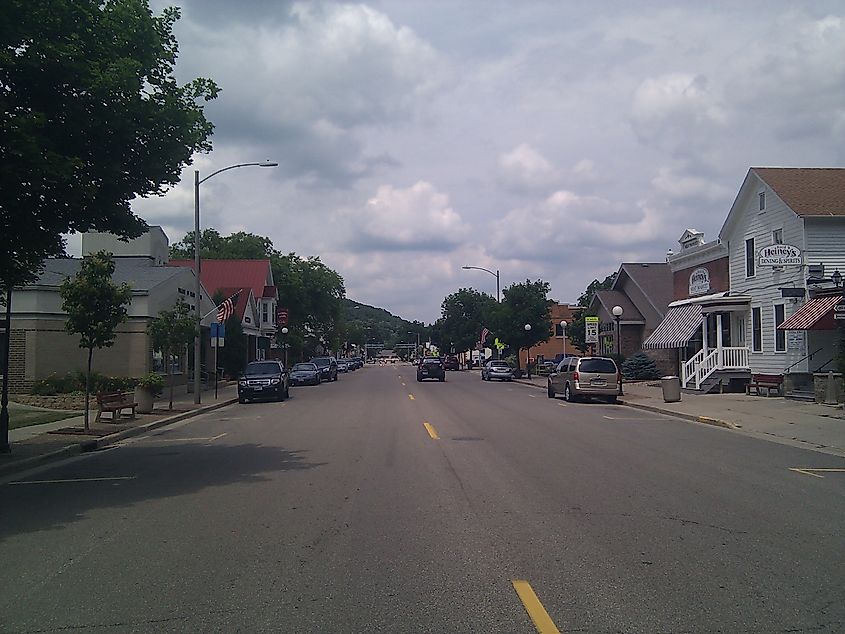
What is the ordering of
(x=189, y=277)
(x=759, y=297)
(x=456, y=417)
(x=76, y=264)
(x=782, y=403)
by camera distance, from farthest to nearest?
1. (x=189, y=277)
2. (x=76, y=264)
3. (x=759, y=297)
4. (x=782, y=403)
5. (x=456, y=417)

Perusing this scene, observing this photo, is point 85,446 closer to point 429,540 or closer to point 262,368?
point 429,540

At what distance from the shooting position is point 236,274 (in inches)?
2591

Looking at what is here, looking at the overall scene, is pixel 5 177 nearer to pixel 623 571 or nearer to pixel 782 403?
pixel 623 571

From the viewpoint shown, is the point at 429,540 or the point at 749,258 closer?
the point at 429,540

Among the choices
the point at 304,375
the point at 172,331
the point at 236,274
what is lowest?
the point at 304,375

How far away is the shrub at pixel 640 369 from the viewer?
147ft

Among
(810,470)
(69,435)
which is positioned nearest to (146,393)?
(69,435)

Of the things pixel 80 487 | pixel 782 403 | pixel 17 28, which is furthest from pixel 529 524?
pixel 782 403

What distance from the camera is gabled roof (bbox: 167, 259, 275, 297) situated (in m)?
64.8

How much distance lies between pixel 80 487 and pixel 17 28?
7.01 meters

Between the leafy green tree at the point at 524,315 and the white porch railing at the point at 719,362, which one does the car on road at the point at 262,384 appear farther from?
the leafy green tree at the point at 524,315

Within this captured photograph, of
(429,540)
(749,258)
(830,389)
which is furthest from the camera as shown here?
(749,258)

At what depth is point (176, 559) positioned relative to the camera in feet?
25.2

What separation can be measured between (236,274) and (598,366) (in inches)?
1648
